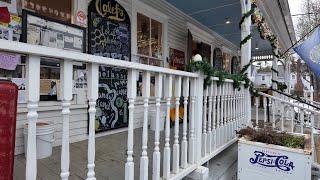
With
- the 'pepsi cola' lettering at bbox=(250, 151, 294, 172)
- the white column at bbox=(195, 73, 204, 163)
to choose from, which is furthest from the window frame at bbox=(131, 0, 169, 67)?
the 'pepsi cola' lettering at bbox=(250, 151, 294, 172)

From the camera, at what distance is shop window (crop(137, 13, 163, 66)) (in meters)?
5.36

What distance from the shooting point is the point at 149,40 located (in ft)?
18.5

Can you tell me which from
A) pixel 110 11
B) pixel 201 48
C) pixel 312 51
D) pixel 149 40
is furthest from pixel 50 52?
pixel 201 48

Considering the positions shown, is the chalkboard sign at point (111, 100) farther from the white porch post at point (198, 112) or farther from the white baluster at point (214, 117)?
the white porch post at point (198, 112)

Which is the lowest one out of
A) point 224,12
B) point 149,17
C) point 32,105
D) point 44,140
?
point 44,140

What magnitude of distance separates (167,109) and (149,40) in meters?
3.61

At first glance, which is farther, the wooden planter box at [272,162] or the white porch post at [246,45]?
the white porch post at [246,45]

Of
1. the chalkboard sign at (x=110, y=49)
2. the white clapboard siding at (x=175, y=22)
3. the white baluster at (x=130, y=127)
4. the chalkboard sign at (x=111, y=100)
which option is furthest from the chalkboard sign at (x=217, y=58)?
the white baluster at (x=130, y=127)

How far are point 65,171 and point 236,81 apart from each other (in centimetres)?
321

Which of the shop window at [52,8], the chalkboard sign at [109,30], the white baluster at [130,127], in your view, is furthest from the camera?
the chalkboard sign at [109,30]

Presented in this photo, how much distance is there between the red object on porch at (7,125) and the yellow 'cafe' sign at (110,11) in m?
3.46

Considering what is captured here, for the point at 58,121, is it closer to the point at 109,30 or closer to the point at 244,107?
the point at 109,30

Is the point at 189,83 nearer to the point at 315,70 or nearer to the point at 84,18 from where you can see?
the point at 84,18

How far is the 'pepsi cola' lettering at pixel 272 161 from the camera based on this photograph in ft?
9.96
